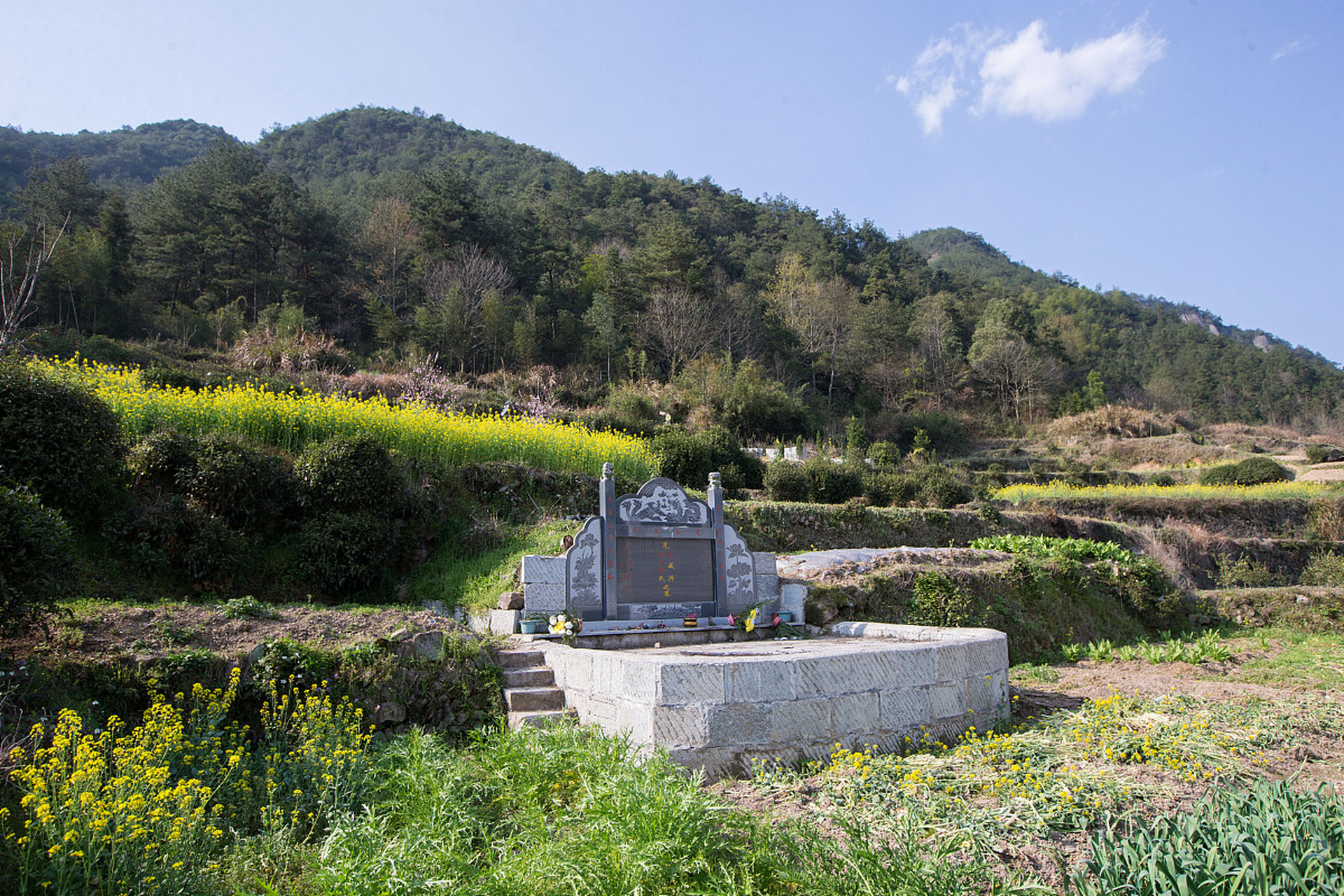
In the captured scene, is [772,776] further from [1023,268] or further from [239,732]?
[1023,268]

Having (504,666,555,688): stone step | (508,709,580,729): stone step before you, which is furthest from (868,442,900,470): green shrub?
(508,709,580,729): stone step

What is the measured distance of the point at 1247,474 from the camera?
81.6 feet

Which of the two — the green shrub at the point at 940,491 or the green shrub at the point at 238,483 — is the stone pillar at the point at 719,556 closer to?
the green shrub at the point at 238,483

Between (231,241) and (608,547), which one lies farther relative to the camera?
A: (231,241)

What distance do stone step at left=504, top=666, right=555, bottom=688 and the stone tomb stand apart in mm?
822

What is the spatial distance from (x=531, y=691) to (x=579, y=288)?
31.2 m

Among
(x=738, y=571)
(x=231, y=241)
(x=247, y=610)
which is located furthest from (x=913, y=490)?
(x=231, y=241)

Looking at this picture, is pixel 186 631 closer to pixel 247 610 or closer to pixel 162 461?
pixel 247 610

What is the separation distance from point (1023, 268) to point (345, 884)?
79033mm

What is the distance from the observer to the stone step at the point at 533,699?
16.5ft

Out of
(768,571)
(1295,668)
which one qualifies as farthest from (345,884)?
(1295,668)

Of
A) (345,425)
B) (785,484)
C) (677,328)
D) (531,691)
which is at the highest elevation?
(677,328)

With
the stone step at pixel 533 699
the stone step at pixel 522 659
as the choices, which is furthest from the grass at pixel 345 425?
the stone step at pixel 533 699

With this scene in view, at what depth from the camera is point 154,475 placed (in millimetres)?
7215
